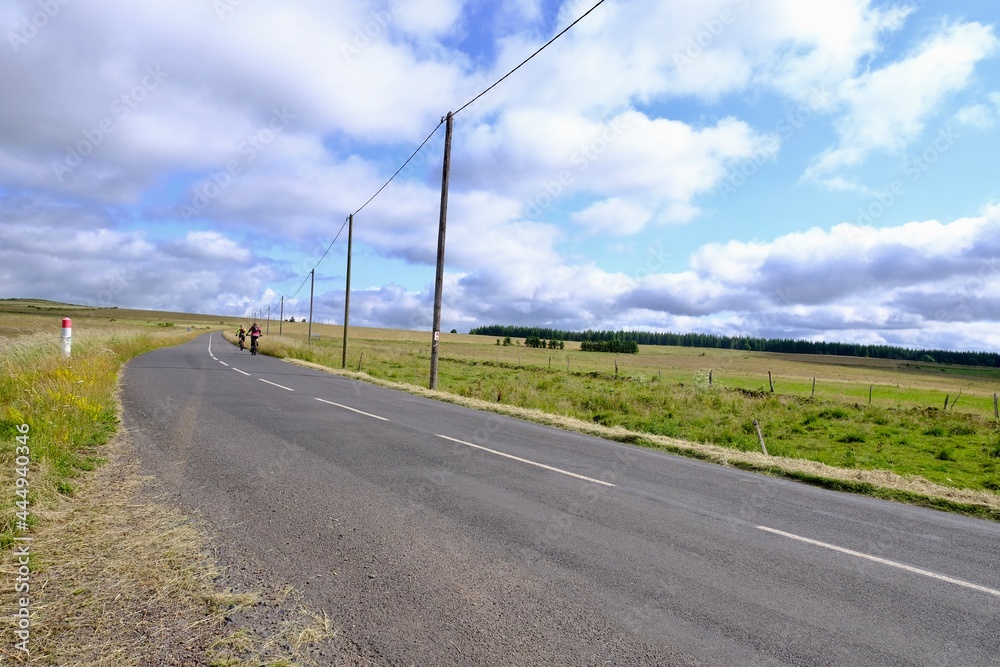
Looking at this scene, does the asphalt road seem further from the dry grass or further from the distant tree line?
the distant tree line

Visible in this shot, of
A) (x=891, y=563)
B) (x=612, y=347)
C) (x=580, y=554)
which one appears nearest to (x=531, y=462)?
(x=580, y=554)

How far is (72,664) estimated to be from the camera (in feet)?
8.54

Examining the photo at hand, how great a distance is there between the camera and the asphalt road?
3184mm

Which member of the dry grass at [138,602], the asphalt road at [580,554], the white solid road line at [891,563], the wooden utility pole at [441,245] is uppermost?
the wooden utility pole at [441,245]

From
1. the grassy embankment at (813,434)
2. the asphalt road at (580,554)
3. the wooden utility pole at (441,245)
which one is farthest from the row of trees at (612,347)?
the asphalt road at (580,554)

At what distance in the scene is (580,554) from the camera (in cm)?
438

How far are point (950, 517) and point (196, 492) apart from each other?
344 inches

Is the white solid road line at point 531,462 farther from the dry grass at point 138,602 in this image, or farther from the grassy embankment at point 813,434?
the dry grass at point 138,602

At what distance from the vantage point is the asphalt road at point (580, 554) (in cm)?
318

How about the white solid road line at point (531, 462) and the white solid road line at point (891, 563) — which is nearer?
the white solid road line at point (891, 563)

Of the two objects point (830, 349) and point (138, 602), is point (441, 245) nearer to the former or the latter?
point (138, 602)

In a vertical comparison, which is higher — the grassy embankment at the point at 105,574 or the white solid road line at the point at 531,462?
the grassy embankment at the point at 105,574

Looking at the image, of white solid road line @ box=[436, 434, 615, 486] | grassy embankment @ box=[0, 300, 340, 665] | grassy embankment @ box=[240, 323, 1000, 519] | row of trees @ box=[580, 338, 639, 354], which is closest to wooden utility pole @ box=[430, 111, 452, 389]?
grassy embankment @ box=[240, 323, 1000, 519]

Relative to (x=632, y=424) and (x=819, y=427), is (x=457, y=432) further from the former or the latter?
(x=819, y=427)
